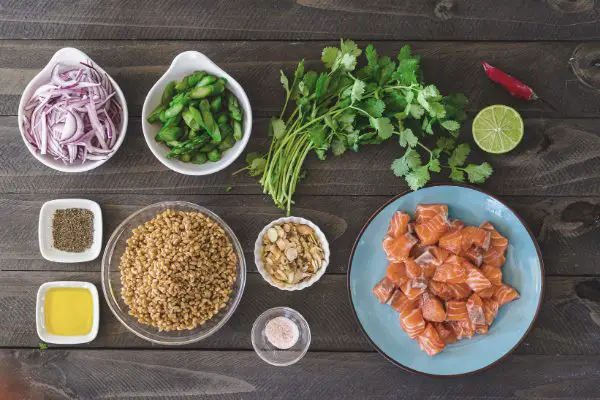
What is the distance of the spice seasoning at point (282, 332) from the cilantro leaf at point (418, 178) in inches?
29.4

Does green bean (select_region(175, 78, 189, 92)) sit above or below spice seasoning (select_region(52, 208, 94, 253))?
above

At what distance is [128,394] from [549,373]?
177 centimetres

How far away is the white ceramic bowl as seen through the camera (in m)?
2.23

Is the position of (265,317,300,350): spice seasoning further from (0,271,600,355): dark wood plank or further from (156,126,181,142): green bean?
(156,126,181,142): green bean

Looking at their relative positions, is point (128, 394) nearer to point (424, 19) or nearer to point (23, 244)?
point (23, 244)

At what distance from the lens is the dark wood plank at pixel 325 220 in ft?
7.93

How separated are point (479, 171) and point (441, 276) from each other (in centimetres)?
43

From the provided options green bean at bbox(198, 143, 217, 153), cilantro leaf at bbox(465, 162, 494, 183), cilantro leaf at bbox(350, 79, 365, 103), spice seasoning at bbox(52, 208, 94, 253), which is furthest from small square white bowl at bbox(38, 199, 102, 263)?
cilantro leaf at bbox(465, 162, 494, 183)

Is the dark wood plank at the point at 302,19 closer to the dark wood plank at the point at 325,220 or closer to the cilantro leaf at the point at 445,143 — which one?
the cilantro leaf at the point at 445,143

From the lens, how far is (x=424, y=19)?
240cm

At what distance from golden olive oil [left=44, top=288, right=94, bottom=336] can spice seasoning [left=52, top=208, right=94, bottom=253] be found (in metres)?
0.18

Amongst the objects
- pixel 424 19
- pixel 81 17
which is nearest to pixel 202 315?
pixel 81 17

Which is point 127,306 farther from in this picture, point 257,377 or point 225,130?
point 225,130

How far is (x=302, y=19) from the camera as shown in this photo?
2404 mm
